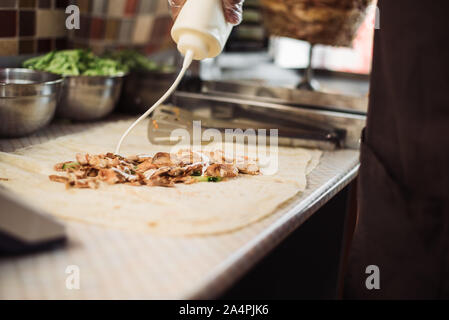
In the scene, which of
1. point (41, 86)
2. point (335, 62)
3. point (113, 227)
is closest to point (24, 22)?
point (41, 86)

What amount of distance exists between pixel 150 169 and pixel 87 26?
3.56 ft

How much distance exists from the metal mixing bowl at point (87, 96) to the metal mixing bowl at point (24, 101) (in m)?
0.10

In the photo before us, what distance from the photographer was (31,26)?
1.83 metres

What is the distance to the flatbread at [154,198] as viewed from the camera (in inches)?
39.2

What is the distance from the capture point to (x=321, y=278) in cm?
181

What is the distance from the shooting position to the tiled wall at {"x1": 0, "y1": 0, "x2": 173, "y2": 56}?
1751mm

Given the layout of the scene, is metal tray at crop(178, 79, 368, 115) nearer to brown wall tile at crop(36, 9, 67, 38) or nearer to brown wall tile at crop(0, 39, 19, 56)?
brown wall tile at crop(36, 9, 67, 38)

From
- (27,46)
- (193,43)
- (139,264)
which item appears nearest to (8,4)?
(27,46)

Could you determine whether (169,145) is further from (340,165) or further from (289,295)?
(289,295)

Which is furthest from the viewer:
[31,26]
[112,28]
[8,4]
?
[112,28]

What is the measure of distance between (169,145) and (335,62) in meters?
2.95

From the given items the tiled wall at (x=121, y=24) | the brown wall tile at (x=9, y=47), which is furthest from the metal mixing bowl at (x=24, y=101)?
the tiled wall at (x=121, y=24)

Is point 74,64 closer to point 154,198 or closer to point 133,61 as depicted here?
point 133,61

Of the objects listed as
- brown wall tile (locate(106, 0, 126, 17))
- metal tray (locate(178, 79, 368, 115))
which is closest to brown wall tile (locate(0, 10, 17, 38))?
brown wall tile (locate(106, 0, 126, 17))
